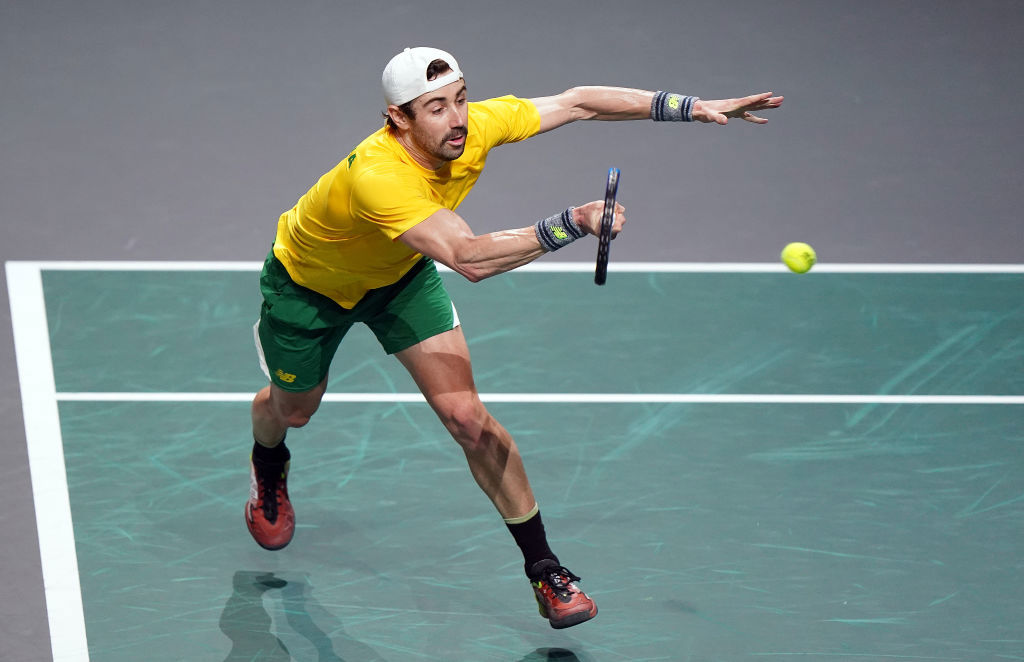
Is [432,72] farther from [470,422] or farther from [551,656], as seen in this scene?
[551,656]

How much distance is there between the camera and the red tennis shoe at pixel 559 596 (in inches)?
185

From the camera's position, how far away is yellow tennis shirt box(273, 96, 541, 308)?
4311 millimetres

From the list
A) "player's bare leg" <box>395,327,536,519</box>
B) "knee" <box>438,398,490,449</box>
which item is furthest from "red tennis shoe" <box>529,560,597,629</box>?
"knee" <box>438,398,490,449</box>

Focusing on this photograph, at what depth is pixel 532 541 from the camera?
4.87 metres

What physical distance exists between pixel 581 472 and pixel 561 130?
4089mm

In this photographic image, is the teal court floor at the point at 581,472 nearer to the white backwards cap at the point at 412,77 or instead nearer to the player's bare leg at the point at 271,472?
the player's bare leg at the point at 271,472

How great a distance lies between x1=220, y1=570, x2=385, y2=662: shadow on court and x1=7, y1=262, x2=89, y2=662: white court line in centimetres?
53

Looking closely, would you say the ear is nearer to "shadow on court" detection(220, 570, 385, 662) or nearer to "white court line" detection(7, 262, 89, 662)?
"shadow on court" detection(220, 570, 385, 662)

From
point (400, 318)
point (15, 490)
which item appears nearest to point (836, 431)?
point (400, 318)

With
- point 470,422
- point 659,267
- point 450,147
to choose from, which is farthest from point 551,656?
point 659,267

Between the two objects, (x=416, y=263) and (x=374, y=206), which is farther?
(x=416, y=263)

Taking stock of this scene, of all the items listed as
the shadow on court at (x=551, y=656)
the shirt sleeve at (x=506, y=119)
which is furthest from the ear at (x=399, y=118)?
the shadow on court at (x=551, y=656)

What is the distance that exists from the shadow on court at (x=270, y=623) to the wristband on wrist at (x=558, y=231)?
1.68 metres

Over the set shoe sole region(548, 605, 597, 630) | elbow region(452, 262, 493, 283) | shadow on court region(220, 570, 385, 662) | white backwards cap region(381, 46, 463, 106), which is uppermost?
white backwards cap region(381, 46, 463, 106)
